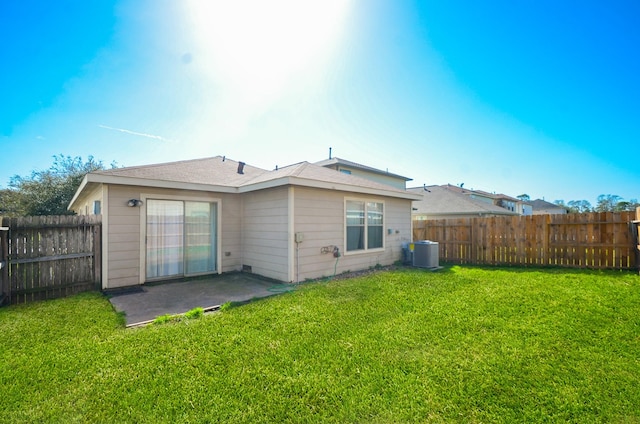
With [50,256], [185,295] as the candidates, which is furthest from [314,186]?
[50,256]

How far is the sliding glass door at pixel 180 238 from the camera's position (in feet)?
21.5

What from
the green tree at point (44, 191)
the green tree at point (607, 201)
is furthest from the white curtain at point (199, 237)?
the green tree at point (607, 201)

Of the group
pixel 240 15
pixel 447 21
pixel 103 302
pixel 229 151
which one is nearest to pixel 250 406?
pixel 103 302

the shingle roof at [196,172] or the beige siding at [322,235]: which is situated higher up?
the shingle roof at [196,172]

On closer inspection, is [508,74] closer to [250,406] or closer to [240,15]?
[240,15]

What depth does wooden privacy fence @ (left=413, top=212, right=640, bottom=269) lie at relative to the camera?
283 inches

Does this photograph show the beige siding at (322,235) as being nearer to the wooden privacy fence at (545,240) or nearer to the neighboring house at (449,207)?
the wooden privacy fence at (545,240)

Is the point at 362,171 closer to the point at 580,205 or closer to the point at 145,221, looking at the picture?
the point at 145,221

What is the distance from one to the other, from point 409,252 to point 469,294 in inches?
160

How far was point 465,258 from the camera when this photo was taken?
963 cm

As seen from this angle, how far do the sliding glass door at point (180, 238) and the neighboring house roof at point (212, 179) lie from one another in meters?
0.56

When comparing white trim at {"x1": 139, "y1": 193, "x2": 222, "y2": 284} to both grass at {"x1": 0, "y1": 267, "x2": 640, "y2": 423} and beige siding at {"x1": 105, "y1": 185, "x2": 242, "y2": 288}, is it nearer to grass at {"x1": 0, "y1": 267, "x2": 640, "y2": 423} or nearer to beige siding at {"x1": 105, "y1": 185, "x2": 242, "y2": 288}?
beige siding at {"x1": 105, "y1": 185, "x2": 242, "y2": 288}

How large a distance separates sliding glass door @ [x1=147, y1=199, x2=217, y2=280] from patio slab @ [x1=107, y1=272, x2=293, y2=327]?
1.57ft

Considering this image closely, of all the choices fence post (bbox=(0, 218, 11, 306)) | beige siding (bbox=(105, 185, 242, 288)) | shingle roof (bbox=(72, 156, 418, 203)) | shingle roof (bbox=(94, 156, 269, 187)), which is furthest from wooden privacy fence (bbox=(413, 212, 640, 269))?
fence post (bbox=(0, 218, 11, 306))
